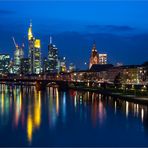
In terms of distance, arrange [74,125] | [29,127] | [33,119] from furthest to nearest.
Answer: [33,119] → [74,125] → [29,127]

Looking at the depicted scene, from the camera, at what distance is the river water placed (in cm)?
2917

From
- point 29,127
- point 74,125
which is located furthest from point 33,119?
point 74,125

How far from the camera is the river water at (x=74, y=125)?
2917 centimetres

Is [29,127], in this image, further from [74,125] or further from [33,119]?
[33,119]

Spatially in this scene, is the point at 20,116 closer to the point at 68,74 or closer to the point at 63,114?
the point at 63,114

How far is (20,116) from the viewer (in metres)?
42.2

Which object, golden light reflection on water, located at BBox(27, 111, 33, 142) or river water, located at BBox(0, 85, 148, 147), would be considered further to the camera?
golden light reflection on water, located at BBox(27, 111, 33, 142)

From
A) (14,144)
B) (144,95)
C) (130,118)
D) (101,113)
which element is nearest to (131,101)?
(144,95)

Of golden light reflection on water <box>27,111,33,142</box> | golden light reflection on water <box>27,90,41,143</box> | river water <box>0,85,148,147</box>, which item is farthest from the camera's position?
golden light reflection on water <box>27,90,41,143</box>

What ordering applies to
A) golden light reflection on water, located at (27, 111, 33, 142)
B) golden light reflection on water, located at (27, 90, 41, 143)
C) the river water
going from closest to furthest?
the river water
golden light reflection on water, located at (27, 111, 33, 142)
golden light reflection on water, located at (27, 90, 41, 143)

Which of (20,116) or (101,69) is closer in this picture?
(20,116)

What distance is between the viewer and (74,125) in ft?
118

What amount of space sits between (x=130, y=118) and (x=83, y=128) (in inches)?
257

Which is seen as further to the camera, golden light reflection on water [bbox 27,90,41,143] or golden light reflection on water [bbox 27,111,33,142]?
golden light reflection on water [bbox 27,90,41,143]
